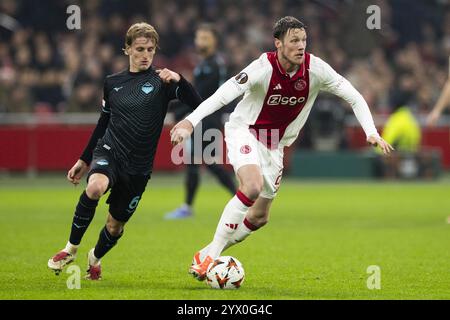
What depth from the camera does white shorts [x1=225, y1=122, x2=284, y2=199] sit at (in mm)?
8461

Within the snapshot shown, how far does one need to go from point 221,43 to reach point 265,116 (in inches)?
627

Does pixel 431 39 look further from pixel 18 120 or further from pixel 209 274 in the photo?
pixel 209 274

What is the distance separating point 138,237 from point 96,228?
1136mm

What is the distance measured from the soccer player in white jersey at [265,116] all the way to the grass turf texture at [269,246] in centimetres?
55

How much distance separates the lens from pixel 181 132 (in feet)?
25.2

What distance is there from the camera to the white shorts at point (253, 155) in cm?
846

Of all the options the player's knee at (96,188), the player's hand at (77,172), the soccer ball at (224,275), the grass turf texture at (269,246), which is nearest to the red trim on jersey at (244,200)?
the soccer ball at (224,275)

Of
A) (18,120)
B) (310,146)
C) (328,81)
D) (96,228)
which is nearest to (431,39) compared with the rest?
(310,146)

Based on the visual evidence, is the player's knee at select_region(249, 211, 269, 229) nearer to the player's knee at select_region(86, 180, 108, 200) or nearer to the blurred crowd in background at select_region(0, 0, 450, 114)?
the player's knee at select_region(86, 180, 108, 200)

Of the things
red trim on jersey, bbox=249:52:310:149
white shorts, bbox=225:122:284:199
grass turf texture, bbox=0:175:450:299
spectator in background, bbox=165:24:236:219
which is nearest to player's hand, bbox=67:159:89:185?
grass turf texture, bbox=0:175:450:299

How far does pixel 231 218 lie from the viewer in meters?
8.23

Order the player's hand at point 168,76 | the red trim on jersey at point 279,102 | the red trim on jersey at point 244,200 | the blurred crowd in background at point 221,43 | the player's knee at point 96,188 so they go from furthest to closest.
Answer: the blurred crowd in background at point 221,43
the red trim on jersey at point 279,102
the player's hand at point 168,76
the red trim on jersey at point 244,200
the player's knee at point 96,188

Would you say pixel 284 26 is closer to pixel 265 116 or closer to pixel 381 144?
pixel 265 116

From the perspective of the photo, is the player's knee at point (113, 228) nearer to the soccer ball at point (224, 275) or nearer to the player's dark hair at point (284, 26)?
the soccer ball at point (224, 275)
